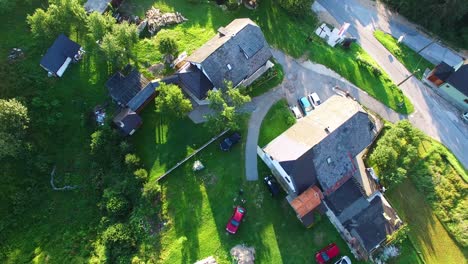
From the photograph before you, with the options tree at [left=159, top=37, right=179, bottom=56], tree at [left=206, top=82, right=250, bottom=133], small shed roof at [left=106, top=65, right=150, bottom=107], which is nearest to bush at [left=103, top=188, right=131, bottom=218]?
small shed roof at [left=106, top=65, right=150, bottom=107]

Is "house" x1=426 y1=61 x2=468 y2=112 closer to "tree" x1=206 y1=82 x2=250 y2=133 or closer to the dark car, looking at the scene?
the dark car

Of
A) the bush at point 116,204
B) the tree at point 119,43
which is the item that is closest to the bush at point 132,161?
the bush at point 116,204

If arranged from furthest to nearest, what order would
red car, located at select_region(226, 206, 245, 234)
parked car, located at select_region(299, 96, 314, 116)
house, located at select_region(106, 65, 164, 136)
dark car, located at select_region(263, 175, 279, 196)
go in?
parked car, located at select_region(299, 96, 314, 116) → house, located at select_region(106, 65, 164, 136) → dark car, located at select_region(263, 175, 279, 196) → red car, located at select_region(226, 206, 245, 234)

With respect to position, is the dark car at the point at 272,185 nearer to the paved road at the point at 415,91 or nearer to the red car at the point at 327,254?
the red car at the point at 327,254

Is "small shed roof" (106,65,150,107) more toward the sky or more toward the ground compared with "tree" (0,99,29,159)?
more toward the sky

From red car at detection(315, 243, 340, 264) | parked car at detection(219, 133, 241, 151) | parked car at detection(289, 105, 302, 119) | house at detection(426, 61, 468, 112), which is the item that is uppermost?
house at detection(426, 61, 468, 112)

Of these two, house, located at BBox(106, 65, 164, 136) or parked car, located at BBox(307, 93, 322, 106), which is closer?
house, located at BBox(106, 65, 164, 136)

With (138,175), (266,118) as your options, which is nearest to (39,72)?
(138,175)
